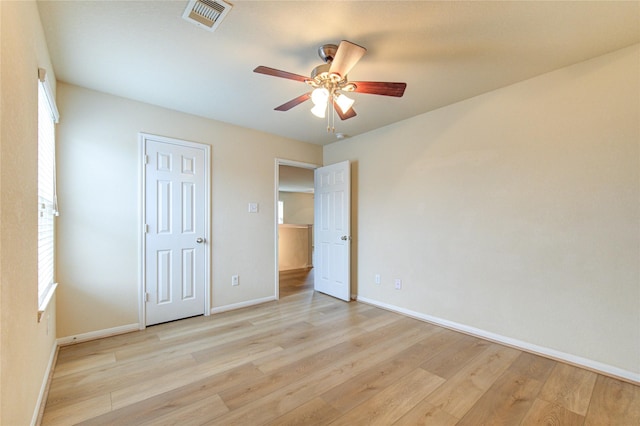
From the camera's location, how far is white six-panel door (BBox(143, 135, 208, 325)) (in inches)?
119

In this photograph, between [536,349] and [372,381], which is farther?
[536,349]

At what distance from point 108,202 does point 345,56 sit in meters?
2.68

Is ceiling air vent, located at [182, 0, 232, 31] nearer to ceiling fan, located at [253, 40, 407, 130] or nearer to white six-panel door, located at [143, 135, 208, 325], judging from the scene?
ceiling fan, located at [253, 40, 407, 130]

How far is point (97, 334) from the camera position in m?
2.71

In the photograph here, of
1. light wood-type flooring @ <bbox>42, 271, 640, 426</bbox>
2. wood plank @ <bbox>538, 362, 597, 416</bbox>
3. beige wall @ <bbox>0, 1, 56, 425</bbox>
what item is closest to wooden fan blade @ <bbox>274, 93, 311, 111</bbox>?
beige wall @ <bbox>0, 1, 56, 425</bbox>

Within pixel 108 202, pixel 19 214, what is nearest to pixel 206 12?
pixel 19 214

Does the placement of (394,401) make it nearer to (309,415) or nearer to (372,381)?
(372,381)

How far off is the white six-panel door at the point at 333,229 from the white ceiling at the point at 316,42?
59.4 inches

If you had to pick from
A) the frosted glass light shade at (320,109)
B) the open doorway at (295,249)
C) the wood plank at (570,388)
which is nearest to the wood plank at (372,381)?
the wood plank at (570,388)

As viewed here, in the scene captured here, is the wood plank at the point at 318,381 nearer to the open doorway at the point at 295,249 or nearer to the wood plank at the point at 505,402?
the wood plank at the point at 505,402

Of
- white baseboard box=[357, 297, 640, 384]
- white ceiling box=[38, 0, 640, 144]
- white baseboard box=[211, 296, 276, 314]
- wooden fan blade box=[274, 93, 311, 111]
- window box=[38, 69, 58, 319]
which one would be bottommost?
white baseboard box=[211, 296, 276, 314]

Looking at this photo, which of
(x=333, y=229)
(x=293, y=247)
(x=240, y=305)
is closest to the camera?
(x=240, y=305)

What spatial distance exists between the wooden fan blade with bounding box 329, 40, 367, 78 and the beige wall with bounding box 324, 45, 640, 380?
1.08 m

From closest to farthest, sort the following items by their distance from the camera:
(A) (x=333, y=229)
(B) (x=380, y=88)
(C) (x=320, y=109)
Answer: (B) (x=380, y=88) < (C) (x=320, y=109) < (A) (x=333, y=229)
